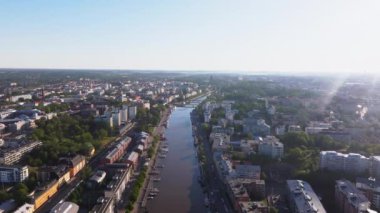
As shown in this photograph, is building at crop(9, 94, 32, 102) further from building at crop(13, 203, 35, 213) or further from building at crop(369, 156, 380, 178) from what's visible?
building at crop(369, 156, 380, 178)

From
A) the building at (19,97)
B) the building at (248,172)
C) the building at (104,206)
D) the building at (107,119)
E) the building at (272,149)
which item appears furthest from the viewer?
the building at (19,97)

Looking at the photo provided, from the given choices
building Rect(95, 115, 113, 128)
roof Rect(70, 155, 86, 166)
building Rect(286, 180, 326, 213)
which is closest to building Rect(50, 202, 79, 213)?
roof Rect(70, 155, 86, 166)

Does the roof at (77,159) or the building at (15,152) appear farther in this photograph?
the building at (15,152)

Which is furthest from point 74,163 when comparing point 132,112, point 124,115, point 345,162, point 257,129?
point 132,112

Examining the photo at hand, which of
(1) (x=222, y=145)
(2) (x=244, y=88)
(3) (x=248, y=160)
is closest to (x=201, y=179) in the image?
(3) (x=248, y=160)

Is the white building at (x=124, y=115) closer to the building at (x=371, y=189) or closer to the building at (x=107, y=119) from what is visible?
the building at (x=107, y=119)

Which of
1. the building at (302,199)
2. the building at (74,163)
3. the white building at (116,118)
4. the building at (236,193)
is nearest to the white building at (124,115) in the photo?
the white building at (116,118)
